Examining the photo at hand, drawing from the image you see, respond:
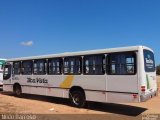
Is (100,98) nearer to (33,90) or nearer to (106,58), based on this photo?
(106,58)

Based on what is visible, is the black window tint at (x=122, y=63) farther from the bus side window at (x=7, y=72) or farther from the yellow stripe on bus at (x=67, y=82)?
the bus side window at (x=7, y=72)

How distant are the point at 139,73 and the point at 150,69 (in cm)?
149

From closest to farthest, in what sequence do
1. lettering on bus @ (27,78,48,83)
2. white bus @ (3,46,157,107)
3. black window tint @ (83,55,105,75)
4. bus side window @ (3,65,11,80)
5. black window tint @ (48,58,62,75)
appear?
1. white bus @ (3,46,157,107)
2. black window tint @ (83,55,105,75)
3. black window tint @ (48,58,62,75)
4. lettering on bus @ (27,78,48,83)
5. bus side window @ (3,65,11,80)

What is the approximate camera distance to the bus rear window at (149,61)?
13.5m

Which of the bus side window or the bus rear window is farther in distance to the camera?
the bus side window

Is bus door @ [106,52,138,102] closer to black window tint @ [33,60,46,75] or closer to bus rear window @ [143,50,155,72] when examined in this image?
bus rear window @ [143,50,155,72]

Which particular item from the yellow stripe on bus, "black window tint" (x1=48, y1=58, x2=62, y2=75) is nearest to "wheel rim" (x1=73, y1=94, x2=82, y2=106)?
the yellow stripe on bus

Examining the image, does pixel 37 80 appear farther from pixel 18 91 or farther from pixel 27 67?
pixel 18 91

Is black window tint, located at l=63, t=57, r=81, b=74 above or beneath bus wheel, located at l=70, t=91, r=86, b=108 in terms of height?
above

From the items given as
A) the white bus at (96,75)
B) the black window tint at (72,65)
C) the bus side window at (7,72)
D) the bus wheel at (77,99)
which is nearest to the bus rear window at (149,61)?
the white bus at (96,75)

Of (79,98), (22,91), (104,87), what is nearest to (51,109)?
(79,98)

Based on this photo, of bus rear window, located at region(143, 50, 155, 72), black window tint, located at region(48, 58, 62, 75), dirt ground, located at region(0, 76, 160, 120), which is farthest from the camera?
black window tint, located at region(48, 58, 62, 75)

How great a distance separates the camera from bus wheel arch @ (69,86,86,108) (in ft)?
51.0

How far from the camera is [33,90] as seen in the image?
1898cm
